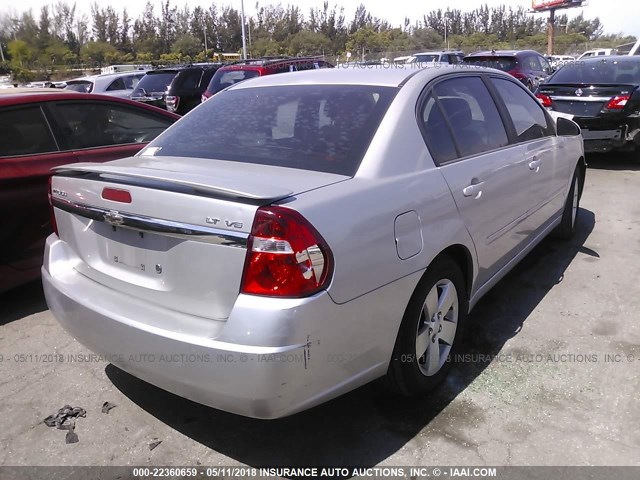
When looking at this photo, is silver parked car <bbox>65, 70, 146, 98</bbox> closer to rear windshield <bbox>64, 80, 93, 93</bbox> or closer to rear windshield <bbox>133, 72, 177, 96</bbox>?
rear windshield <bbox>64, 80, 93, 93</bbox>

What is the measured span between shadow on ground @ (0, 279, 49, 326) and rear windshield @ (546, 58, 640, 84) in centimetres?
783

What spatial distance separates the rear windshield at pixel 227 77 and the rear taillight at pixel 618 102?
6252mm

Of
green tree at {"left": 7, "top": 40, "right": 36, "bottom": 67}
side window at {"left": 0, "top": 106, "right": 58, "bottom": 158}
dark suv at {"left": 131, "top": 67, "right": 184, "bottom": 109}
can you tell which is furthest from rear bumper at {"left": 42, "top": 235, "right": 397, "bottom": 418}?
green tree at {"left": 7, "top": 40, "right": 36, "bottom": 67}

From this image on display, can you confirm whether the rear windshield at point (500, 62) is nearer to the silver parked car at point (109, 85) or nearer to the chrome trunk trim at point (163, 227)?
the silver parked car at point (109, 85)

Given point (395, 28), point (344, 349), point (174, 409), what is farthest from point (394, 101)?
point (395, 28)

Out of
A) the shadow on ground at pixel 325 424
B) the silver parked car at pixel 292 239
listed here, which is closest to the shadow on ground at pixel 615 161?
the silver parked car at pixel 292 239

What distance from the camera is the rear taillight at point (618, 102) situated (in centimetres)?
771

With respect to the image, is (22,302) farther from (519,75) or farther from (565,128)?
(519,75)

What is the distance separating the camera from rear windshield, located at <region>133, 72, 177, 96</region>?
13602mm

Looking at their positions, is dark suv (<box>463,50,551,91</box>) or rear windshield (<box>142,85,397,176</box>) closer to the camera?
rear windshield (<box>142,85,397,176</box>)

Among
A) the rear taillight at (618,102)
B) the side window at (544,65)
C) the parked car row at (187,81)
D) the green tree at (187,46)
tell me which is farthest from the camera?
the green tree at (187,46)

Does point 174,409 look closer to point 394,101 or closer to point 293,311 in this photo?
point 293,311

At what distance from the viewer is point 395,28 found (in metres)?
75.2

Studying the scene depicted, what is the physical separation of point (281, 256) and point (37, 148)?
118 inches
